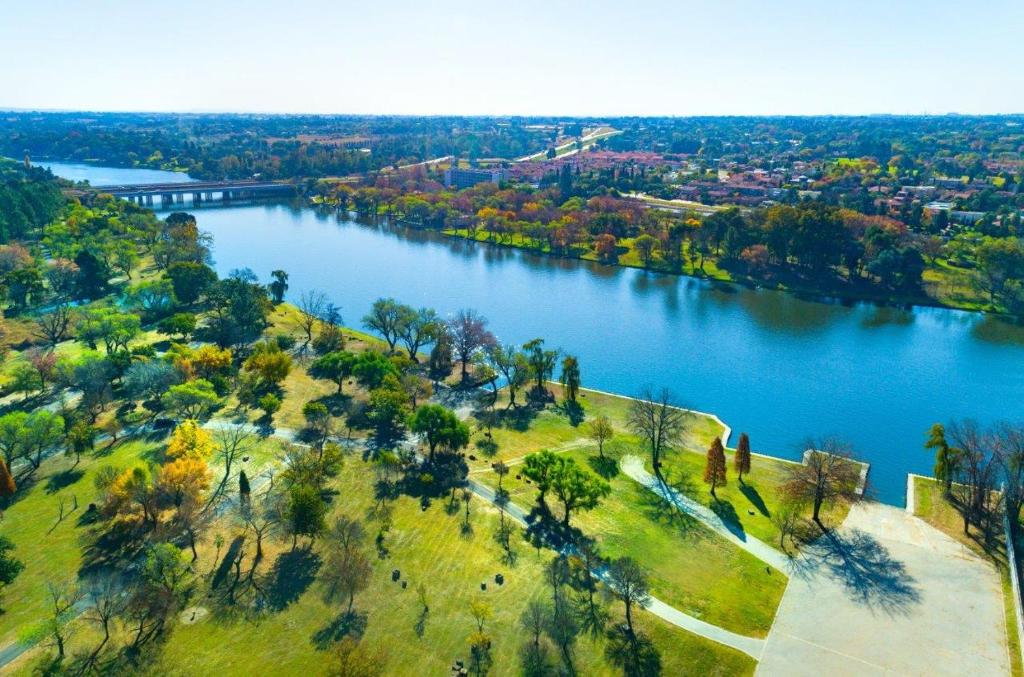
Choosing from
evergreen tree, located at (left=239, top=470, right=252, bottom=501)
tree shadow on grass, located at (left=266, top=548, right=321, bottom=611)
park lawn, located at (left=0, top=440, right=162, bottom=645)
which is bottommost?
tree shadow on grass, located at (left=266, top=548, right=321, bottom=611)

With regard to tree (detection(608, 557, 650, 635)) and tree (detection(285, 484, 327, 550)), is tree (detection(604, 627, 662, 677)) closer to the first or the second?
tree (detection(608, 557, 650, 635))

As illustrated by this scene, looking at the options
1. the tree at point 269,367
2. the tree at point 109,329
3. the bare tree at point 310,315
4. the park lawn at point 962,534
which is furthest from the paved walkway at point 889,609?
the tree at point 109,329

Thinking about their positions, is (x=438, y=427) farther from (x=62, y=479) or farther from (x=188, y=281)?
(x=188, y=281)

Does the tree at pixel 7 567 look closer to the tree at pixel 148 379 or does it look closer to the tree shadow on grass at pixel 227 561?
the tree shadow on grass at pixel 227 561

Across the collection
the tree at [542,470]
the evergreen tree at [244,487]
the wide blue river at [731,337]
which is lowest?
the wide blue river at [731,337]

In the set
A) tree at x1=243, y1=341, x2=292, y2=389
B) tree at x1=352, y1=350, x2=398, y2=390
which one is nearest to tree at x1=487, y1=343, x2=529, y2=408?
tree at x1=352, y1=350, x2=398, y2=390

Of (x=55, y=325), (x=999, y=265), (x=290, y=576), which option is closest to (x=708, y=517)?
(x=290, y=576)
